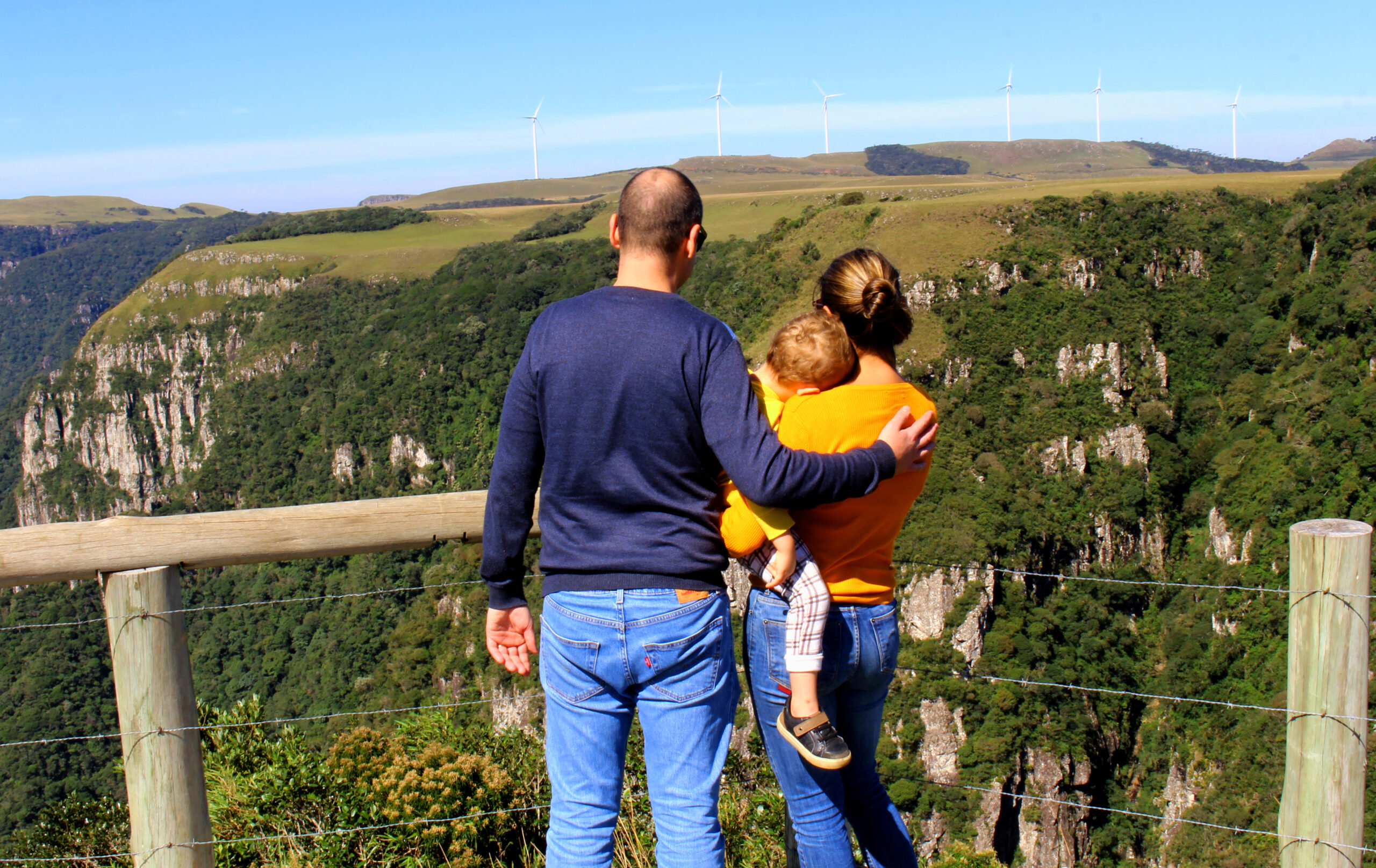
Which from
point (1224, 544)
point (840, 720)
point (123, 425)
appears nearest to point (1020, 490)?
point (1224, 544)

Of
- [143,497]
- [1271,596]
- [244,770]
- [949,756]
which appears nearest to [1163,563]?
[1271,596]

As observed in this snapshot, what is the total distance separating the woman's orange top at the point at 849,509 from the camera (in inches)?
109

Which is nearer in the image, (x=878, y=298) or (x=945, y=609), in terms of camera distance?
(x=878, y=298)

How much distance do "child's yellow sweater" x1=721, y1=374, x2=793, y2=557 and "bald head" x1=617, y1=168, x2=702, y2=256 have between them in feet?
1.47

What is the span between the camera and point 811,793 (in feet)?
9.46

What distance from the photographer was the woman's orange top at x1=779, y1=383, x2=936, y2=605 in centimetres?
276

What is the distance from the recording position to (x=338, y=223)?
534 ft

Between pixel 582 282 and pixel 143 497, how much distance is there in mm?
66579

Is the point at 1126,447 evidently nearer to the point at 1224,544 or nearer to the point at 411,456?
the point at 1224,544

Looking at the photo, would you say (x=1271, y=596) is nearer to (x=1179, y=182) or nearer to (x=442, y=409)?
(x=1179, y=182)

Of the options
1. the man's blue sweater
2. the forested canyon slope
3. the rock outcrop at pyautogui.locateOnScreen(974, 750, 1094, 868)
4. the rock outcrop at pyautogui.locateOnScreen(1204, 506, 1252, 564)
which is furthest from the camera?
the rock outcrop at pyautogui.locateOnScreen(1204, 506, 1252, 564)

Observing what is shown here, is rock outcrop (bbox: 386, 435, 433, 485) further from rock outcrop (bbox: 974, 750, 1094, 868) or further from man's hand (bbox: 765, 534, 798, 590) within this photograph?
man's hand (bbox: 765, 534, 798, 590)

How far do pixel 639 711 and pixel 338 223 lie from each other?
17522 centimetres

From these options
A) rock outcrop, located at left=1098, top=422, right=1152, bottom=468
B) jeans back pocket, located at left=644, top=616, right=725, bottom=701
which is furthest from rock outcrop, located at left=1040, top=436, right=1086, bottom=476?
jeans back pocket, located at left=644, top=616, right=725, bottom=701
